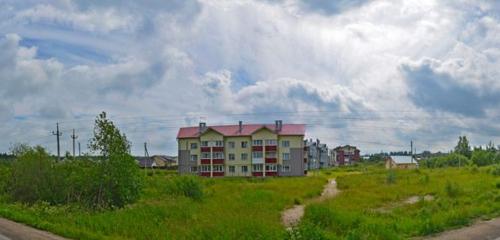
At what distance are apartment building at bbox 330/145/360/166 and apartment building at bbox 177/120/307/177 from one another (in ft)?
220

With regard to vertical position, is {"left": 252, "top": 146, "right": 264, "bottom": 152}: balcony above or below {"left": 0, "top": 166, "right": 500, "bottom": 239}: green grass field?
above

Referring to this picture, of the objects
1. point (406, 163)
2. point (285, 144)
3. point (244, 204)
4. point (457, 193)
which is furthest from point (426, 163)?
point (244, 204)

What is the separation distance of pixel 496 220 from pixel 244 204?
10866 mm

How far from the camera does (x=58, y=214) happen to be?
22078 mm

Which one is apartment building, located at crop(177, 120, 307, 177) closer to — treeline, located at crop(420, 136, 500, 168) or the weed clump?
treeline, located at crop(420, 136, 500, 168)

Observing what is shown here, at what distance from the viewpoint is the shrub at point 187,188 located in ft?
98.3

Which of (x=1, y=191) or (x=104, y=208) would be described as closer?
(x=104, y=208)

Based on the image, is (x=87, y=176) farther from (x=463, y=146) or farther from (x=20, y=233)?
(x=463, y=146)

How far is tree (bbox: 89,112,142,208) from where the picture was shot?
1008 inches

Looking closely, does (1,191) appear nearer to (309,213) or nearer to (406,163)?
(309,213)

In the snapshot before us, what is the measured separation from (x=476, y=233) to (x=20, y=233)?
46.2 feet

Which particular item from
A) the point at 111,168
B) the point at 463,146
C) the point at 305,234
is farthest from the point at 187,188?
the point at 463,146

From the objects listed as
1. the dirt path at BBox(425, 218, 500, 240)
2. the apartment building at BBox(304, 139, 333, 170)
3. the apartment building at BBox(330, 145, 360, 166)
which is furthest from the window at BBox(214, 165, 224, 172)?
the apartment building at BBox(330, 145, 360, 166)

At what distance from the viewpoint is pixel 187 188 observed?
30172mm
